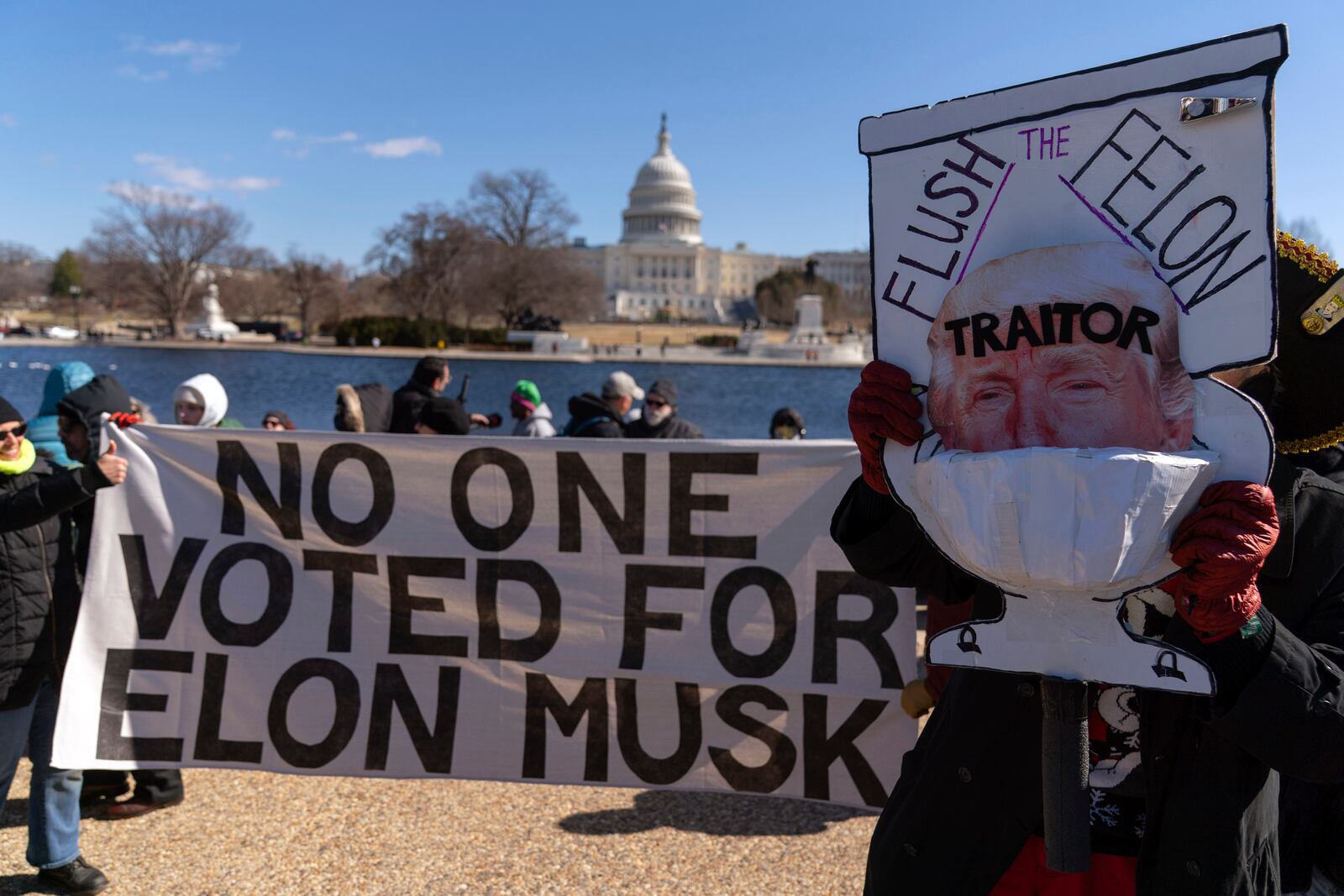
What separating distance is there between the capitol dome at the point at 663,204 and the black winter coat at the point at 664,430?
116m

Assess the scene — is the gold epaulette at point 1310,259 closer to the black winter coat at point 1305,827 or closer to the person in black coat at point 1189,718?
the person in black coat at point 1189,718

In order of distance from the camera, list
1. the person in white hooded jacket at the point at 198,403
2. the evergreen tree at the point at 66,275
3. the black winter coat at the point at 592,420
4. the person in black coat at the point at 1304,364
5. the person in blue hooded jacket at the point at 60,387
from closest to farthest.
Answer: the person in black coat at the point at 1304,364, the person in blue hooded jacket at the point at 60,387, the person in white hooded jacket at the point at 198,403, the black winter coat at the point at 592,420, the evergreen tree at the point at 66,275

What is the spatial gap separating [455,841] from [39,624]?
5.30 feet

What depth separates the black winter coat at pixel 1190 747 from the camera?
1.54 meters

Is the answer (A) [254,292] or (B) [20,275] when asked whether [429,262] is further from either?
(B) [20,275]

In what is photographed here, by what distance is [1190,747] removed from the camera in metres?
1.66

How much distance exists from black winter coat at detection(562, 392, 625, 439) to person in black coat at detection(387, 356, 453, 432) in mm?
848

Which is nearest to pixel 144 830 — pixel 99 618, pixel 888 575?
pixel 99 618

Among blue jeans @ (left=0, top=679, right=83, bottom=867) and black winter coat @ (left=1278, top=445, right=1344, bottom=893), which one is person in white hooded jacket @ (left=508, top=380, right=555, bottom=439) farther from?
black winter coat @ (left=1278, top=445, right=1344, bottom=893)

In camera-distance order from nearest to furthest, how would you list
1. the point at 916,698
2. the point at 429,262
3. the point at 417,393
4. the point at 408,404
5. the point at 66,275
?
the point at 916,698, the point at 408,404, the point at 417,393, the point at 429,262, the point at 66,275

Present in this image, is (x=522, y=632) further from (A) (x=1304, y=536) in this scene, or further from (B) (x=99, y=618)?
(A) (x=1304, y=536)

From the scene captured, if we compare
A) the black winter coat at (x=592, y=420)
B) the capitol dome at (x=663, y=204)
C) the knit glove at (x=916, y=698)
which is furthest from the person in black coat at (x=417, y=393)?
the capitol dome at (x=663, y=204)

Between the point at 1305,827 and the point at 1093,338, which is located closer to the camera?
the point at 1093,338

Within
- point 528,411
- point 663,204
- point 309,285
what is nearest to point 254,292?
point 309,285
